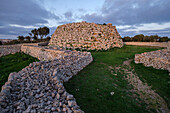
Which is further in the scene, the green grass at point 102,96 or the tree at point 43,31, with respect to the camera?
the tree at point 43,31

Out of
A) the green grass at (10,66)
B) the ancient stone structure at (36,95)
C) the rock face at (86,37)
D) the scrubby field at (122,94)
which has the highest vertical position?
the rock face at (86,37)

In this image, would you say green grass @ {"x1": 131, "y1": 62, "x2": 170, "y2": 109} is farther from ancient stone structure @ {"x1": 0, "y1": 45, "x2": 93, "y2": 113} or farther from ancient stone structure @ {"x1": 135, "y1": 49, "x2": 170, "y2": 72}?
ancient stone structure @ {"x1": 0, "y1": 45, "x2": 93, "y2": 113}

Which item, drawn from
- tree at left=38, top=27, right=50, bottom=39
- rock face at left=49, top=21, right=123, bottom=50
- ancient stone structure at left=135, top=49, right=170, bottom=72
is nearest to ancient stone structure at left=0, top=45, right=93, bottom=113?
ancient stone structure at left=135, top=49, right=170, bottom=72

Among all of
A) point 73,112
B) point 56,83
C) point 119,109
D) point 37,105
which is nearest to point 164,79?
point 119,109

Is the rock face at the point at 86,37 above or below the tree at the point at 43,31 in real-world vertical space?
below

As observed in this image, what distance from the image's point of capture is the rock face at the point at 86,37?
17.3 meters

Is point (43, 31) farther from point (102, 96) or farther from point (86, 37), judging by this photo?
point (102, 96)

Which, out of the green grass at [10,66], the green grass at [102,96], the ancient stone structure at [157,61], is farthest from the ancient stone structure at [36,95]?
the ancient stone structure at [157,61]

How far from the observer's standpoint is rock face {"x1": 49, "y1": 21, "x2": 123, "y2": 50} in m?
17.3

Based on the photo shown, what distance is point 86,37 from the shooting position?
18500 mm

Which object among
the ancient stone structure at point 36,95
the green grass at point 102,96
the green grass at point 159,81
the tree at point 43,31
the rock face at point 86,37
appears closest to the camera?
the ancient stone structure at point 36,95

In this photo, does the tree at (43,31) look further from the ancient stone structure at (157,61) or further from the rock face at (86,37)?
the ancient stone structure at (157,61)

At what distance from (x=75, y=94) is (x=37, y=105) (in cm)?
176

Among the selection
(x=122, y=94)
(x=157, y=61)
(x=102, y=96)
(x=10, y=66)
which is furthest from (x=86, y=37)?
(x=102, y=96)
